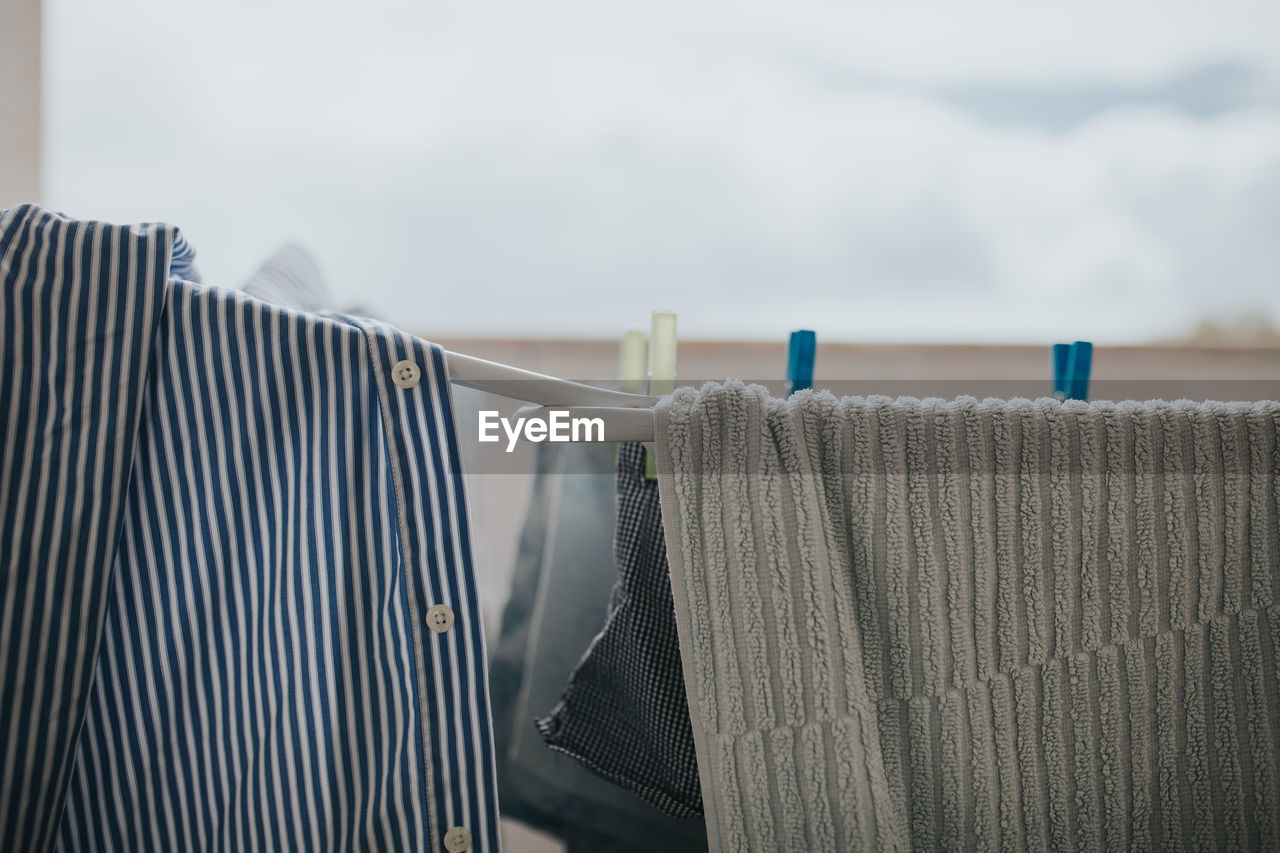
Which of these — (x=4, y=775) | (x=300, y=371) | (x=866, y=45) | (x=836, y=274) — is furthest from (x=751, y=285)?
(x=4, y=775)

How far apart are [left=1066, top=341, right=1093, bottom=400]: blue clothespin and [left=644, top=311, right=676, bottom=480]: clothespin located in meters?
0.31

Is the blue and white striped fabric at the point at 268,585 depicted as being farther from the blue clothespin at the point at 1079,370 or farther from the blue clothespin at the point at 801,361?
the blue clothespin at the point at 1079,370

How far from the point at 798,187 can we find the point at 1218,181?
58cm

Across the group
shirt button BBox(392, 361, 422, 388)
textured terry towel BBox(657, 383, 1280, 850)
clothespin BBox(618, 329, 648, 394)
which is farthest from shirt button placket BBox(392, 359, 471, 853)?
clothespin BBox(618, 329, 648, 394)

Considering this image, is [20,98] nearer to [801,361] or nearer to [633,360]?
[633,360]

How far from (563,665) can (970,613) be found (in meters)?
0.37

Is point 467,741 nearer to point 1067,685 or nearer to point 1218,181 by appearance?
point 1067,685

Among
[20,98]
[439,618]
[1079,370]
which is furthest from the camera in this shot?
[20,98]

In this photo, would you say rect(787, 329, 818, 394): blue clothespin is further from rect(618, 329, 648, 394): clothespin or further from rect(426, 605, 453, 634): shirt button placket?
rect(426, 605, 453, 634): shirt button placket

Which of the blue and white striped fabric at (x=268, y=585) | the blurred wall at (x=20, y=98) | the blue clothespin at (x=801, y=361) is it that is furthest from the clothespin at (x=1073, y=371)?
the blurred wall at (x=20, y=98)

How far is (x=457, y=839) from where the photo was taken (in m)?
0.40

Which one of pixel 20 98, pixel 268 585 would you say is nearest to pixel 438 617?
pixel 268 585

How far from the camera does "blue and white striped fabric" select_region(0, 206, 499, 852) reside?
39cm

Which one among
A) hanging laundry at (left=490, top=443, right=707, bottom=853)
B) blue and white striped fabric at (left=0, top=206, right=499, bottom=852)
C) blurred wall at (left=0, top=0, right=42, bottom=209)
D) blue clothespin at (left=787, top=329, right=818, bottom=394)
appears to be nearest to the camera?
blue and white striped fabric at (left=0, top=206, right=499, bottom=852)
